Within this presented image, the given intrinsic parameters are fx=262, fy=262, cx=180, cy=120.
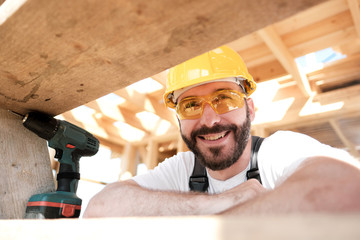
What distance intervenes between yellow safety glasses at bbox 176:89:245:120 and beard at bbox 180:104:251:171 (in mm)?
109

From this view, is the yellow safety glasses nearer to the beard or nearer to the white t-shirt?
the beard

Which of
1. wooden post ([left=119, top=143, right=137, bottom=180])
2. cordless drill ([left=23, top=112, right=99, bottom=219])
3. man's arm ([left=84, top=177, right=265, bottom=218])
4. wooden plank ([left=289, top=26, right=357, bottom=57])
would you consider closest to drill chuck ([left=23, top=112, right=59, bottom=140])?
cordless drill ([left=23, top=112, right=99, bottom=219])

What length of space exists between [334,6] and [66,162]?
2.49 meters

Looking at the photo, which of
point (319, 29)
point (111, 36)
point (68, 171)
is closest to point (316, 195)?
point (111, 36)

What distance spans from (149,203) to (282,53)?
2.08 meters

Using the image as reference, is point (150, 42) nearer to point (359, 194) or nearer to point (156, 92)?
point (359, 194)

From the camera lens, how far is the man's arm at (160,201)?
924mm

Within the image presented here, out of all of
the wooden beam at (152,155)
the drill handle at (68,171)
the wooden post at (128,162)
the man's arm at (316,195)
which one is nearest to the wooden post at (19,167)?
the drill handle at (68,171)

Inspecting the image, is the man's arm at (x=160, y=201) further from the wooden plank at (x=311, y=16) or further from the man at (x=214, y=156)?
the wooden plank at (x=311, y=16)

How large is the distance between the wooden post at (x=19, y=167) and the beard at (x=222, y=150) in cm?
90

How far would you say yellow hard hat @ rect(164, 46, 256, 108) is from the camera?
1.69m

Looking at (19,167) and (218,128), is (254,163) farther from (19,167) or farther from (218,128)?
(19,167)

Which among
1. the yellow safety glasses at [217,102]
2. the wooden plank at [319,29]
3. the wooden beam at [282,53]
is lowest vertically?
the yellow safety glasses at [217,102]

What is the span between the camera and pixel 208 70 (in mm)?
1701
